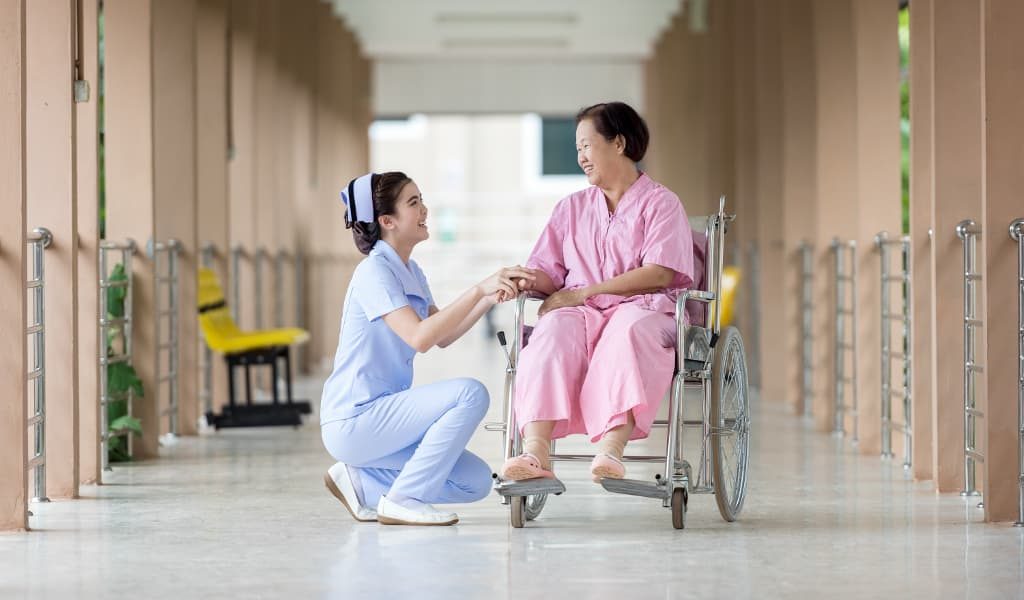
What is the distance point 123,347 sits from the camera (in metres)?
5.70

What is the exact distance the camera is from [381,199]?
13.1 ft

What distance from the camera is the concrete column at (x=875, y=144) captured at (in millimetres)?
5781

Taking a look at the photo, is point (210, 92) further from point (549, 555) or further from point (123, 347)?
point (549, 555)

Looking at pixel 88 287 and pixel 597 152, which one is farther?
pixel 88 287

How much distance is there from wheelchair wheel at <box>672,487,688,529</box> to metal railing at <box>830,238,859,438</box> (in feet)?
8.33

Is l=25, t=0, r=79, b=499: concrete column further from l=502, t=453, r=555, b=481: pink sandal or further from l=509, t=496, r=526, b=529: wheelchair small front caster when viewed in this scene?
l=502, t=453, r=555, b=481: pink sandal

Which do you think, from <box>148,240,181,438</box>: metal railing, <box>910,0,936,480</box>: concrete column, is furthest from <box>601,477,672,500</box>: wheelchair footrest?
<box>148,240,181,438</box>: metal railing

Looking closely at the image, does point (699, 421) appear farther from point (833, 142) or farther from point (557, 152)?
point (557, 152)

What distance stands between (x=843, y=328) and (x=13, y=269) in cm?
385

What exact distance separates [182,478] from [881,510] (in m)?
2.35

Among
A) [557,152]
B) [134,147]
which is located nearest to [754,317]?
[134,147]

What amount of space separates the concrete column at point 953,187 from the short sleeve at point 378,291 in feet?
5.70

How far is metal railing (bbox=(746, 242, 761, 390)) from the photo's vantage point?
9.05 m

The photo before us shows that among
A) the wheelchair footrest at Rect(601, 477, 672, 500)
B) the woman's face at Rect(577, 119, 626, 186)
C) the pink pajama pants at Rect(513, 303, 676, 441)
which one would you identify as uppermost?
the woman's face at Rect(577, 119, 626, 186)
